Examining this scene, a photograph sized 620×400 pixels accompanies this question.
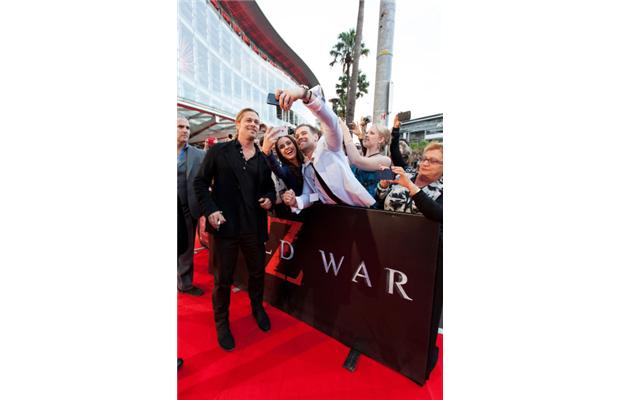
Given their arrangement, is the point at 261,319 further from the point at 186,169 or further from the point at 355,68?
the point at 355,68

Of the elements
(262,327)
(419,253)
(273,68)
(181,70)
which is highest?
(273,68)

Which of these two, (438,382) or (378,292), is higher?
(378,292)

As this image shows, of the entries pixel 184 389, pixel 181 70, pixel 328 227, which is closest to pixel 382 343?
pixel 328 227

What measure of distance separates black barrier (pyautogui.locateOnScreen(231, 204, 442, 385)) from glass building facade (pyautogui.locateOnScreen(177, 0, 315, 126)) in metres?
0.83

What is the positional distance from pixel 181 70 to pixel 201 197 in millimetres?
731

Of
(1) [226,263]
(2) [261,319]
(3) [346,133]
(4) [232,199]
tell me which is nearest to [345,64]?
(3) [346,133]

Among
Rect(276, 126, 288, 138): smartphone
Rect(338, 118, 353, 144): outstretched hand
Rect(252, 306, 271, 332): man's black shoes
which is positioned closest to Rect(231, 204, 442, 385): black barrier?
Rect(252, 306, 271, 332): man's black shoes

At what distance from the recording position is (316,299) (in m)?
1.67

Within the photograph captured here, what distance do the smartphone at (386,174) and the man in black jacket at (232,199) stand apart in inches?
28.3

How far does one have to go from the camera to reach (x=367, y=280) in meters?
1.43

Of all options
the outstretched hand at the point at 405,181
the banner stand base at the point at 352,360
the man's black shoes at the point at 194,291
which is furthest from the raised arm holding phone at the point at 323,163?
the man's black shoes at the point at 194,291

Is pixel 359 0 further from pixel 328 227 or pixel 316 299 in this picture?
pixel 316 299

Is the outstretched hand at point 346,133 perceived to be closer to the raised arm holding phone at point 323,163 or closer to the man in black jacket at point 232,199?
the raised arm holding phone at point 323,163

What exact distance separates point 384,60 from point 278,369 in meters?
1.94
